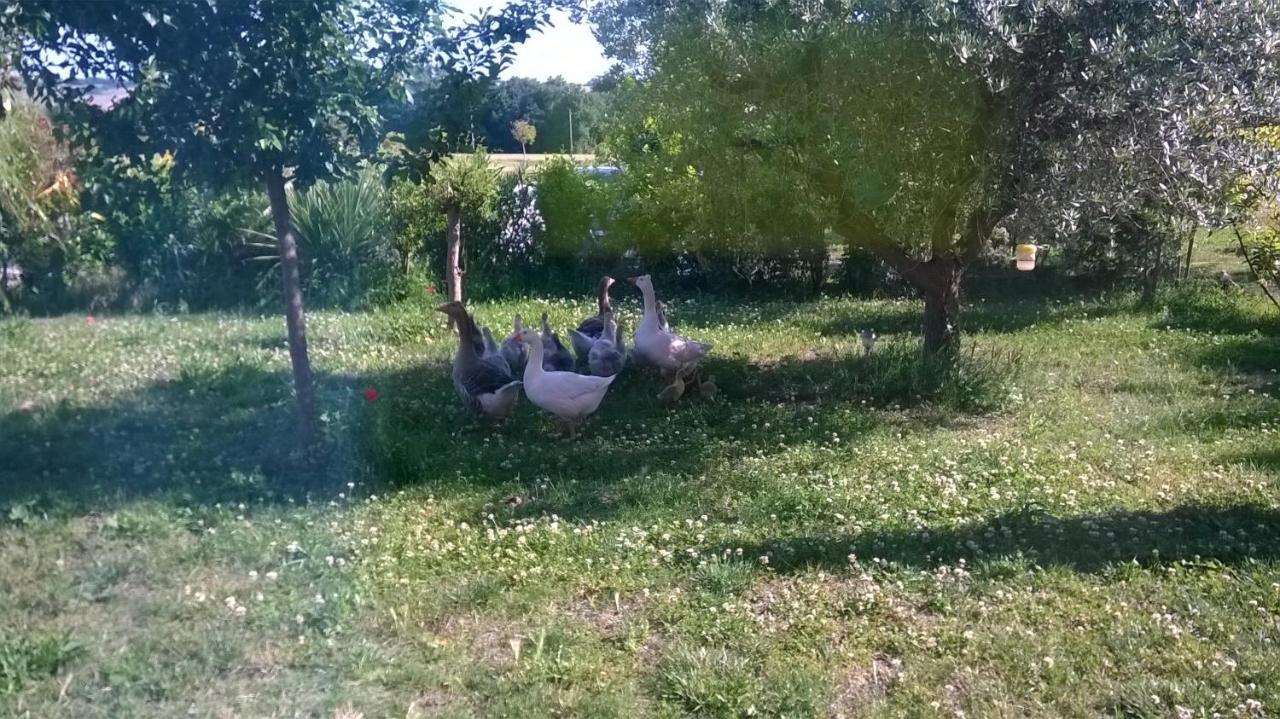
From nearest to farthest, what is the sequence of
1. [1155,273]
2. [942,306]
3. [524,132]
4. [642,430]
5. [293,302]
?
[293,302]
[642,430]
[942,306]
[1155,273]
[524,132]

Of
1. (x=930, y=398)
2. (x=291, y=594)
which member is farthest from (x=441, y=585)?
(x=930, y=398)

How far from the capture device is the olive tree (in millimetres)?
7133

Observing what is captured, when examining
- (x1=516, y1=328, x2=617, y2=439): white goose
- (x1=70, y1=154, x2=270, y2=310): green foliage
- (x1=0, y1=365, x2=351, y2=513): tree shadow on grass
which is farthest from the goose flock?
(x1=70, y1=154, x2=270, y2=310): green foliage

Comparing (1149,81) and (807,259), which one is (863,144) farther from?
(807,259)

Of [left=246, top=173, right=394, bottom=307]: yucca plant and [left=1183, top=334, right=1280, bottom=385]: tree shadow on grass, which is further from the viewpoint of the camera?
[left=246, top=173, right=394, bottom=307]: yucca plant

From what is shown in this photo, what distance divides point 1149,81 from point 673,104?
336cm

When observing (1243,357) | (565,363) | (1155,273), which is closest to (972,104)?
(565,363)

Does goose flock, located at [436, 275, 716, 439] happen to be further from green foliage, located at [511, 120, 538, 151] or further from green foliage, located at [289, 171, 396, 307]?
green foliage, located at [511, 120, 538, 151]

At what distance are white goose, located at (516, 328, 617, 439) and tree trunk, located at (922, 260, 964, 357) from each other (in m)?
3.16

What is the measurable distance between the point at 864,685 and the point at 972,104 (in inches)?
175

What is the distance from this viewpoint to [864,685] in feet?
14.6

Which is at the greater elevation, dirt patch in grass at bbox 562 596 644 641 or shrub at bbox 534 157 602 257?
shrub at bbox 534 157 602 257

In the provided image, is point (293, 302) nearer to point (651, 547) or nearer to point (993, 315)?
point (651, 547)

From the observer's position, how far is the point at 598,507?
20.9 ft
